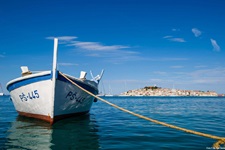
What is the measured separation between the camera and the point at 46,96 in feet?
36.2

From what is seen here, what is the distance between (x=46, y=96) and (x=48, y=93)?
10.3 inches

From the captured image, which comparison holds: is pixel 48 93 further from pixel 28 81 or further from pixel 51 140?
pixel 51 140

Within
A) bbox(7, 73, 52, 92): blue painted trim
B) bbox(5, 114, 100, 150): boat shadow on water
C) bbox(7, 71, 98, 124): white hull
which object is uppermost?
bbox(7, 73, 52, 92): blue painted trim

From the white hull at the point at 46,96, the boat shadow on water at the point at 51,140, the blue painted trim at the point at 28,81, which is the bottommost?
the boat shadow on water at the point at 51,140

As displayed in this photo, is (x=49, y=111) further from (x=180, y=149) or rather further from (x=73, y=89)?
(x=180, y=149)

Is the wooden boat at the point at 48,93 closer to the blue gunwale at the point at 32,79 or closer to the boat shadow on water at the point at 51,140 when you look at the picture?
the blue gunwale at the point at 32,79

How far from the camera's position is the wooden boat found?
1084cm

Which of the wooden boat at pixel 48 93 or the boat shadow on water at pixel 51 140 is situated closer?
the boat shadow on water at pixel 51 140

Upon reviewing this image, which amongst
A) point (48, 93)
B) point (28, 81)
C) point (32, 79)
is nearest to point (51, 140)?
point (48, 93)

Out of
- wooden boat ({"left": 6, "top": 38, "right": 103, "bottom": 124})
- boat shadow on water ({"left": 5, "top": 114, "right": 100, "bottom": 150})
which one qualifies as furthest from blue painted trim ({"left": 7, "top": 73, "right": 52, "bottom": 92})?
boat shadow on water ({"left": 5, "top": 114, "right": 100, "bottom": 150})

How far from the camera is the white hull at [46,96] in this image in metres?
10.9

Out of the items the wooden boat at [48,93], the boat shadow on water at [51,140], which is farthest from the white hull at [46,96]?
the boat shadow on water at [51,140]

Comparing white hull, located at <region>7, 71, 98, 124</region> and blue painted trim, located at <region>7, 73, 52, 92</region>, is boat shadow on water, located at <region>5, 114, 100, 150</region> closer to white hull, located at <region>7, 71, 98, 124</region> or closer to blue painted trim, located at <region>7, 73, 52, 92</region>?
white hull, located at <region>7, 71, 98, 124</region>

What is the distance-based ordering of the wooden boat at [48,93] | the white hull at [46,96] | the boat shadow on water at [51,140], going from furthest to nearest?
the white hull at [46,96], the wooden boat at [48,93], the boat shadow on water at [51,140]
